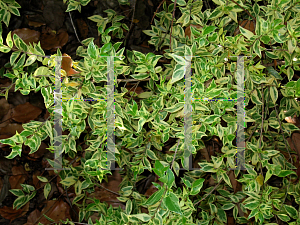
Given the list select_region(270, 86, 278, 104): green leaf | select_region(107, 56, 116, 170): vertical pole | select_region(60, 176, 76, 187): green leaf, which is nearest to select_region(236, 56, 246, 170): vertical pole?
select_region(270, 86, 278, 104): green leaf

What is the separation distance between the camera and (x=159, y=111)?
0.94 metres

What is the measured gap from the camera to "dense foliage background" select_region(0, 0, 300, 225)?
841 mm

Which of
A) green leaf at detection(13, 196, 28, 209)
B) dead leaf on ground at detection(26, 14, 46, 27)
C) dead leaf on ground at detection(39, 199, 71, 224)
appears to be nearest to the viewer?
green leaf at detection(13, 196, 28, 209)

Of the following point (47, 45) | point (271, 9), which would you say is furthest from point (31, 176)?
point (271, 9)

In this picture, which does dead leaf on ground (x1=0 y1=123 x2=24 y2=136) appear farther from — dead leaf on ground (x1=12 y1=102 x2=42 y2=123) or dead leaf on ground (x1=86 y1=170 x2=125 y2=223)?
dead leaf on ground (x1=86 y1=170 x2=125 y2=223)

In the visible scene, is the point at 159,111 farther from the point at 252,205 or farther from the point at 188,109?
the point at 252,205

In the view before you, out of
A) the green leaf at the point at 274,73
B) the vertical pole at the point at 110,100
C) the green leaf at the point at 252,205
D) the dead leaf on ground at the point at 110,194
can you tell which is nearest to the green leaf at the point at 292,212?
the green leaf at the point at 252,205

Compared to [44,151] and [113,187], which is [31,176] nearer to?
[44,151]

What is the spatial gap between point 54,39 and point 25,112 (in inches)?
20.3

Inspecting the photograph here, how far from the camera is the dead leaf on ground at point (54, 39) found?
160cm

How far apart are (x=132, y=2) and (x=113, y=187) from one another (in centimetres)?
113

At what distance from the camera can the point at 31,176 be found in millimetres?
1566

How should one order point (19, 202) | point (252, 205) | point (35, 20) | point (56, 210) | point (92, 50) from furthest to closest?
point (35, 20) → point (56, 210) → point (19, 202) → point (252, 205) → point (92, 50)

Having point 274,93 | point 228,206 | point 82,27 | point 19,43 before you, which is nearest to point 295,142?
point 274,93
